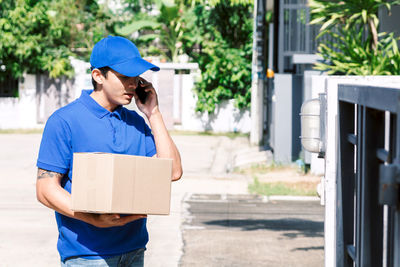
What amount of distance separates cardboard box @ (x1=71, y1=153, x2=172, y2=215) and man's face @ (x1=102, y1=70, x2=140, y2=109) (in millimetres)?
363

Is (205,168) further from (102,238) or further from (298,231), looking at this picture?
(102,238)

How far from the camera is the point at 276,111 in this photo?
1647 cm

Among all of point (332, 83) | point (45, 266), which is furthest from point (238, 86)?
point (332, 83)

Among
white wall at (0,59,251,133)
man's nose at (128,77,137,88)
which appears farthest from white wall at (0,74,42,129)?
man's nose at (128,77,137,88)

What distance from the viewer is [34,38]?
2566cm

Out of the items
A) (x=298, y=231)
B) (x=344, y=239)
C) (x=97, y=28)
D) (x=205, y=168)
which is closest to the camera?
(x=344, y=239)

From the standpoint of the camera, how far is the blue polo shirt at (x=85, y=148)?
374cm

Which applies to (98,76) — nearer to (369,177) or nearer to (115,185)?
(115,185)

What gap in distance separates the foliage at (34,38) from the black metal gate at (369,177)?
857 inches

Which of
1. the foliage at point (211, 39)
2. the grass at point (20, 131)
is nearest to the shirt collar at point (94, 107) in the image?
the foliage at point (211, 39)

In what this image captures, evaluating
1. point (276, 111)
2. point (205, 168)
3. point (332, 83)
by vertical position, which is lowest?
point (205, 168)

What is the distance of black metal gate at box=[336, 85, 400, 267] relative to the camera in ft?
9.13

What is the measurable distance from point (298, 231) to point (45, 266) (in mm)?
3216

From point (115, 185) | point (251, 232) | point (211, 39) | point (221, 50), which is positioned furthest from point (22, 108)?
point (115, 185)
